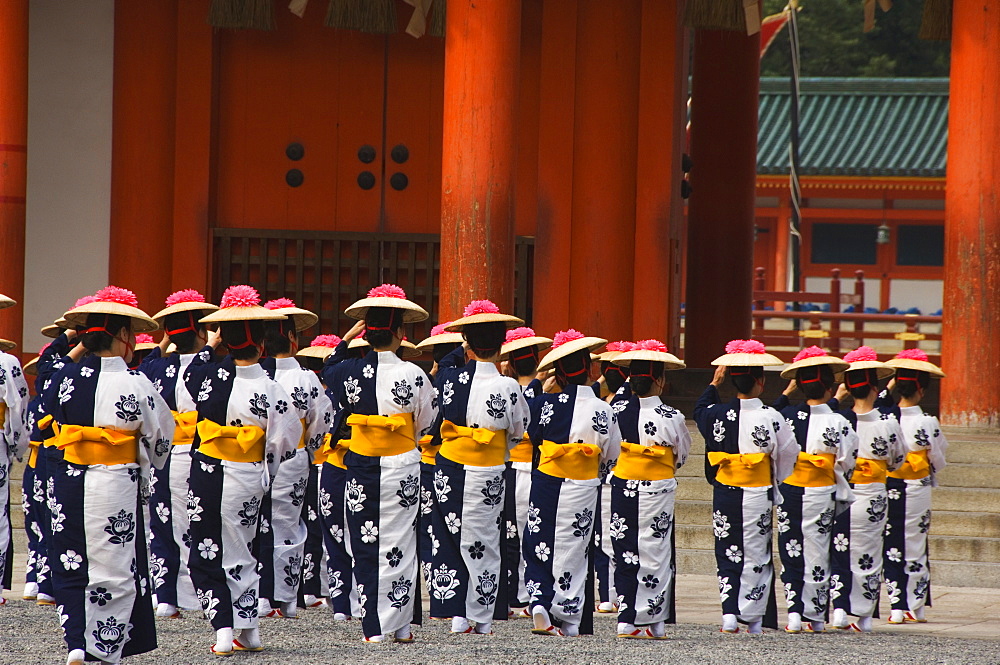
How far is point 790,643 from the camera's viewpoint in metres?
6.35

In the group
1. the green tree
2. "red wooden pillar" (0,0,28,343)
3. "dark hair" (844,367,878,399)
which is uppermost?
the green tree

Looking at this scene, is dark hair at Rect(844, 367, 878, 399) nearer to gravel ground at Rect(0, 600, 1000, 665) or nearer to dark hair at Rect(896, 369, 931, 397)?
dark hair at Rect(896, 369, 931, 397)

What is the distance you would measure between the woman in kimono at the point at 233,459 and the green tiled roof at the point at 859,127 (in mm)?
22022

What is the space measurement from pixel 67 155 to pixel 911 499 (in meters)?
7.47

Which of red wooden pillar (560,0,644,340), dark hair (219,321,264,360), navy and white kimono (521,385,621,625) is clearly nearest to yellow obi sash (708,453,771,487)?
navy and white kimono (521,385,621,625)

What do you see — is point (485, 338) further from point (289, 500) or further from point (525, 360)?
point (289, 500)

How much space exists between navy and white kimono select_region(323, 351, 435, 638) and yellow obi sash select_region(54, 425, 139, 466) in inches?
45.6

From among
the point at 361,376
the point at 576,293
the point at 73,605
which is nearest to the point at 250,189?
the point at 576,293

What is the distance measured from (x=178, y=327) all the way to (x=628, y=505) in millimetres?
2435

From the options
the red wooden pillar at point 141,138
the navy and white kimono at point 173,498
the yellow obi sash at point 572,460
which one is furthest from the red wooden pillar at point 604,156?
the navy and white kimono at point 173,498

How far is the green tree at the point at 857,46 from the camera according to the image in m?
33.0

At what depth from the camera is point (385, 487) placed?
6152 mm

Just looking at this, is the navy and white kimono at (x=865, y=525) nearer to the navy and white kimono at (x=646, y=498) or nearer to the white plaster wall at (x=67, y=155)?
the navy and white kimono at (x=646, y=498)

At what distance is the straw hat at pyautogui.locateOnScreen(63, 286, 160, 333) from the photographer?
5.38 meters
